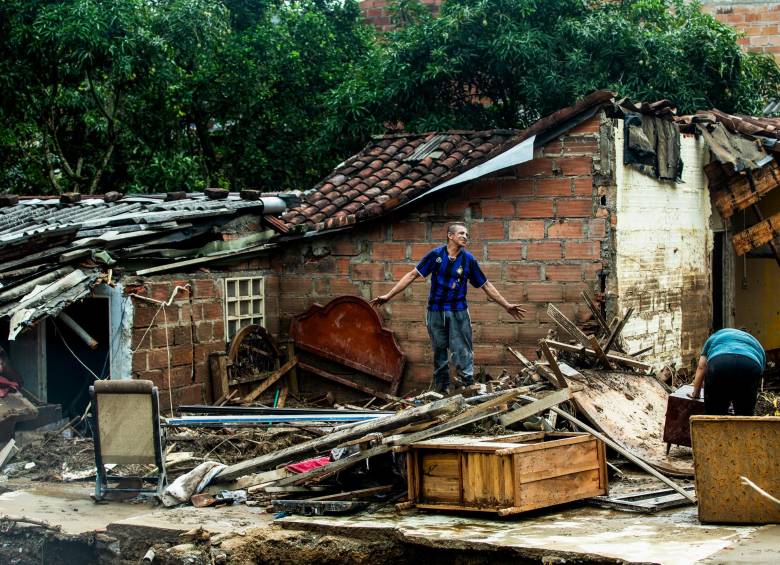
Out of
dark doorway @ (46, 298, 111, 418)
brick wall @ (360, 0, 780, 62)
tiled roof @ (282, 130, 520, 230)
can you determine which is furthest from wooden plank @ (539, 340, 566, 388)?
brick wall @ (360, 0, 780, 62)

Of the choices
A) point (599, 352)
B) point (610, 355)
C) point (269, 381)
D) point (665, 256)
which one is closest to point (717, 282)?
point (665, 256)

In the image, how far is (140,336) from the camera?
11.7 m

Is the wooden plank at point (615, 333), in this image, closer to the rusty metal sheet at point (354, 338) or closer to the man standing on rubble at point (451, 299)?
the man standing on rubble at point (451, 299)

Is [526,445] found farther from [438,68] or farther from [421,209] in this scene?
[438,68]

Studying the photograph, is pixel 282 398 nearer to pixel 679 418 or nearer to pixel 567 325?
pixel 567 325

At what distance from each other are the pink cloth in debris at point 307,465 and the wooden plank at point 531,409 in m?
1.45

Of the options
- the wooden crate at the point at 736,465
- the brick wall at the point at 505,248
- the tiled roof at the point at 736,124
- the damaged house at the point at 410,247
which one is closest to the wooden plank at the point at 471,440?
the wooden crate at the point at 736,465

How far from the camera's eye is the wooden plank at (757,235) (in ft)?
45.9

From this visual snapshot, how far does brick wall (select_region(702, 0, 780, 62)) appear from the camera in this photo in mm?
21656

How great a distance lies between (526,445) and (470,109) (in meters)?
10.8

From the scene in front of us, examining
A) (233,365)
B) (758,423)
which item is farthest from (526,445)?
(233,365)

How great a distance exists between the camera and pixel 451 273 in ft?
36.0

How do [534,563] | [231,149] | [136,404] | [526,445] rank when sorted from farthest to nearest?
1. [231,149]
2. [136,404]
3. [526,445]
4. [534,563]

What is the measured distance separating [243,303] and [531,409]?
5399 mm
